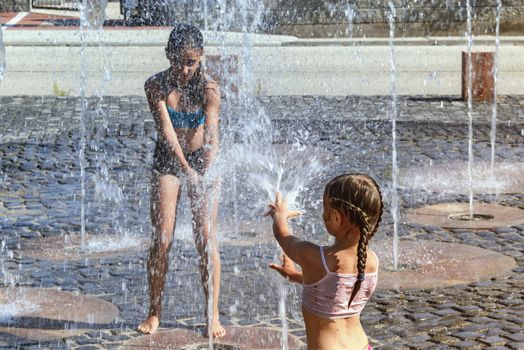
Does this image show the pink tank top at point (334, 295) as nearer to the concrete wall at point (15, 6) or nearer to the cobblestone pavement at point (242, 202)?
the cobblestone pavement at point (242, 202)

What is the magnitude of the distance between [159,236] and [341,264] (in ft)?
7.86

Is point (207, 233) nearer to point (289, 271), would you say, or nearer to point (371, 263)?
point (289, 271)

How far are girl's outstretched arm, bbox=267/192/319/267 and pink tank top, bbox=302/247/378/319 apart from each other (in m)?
0.05

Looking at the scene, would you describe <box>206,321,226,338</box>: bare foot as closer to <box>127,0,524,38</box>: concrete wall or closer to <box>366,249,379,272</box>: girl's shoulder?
<box>366,249,379,272</box>: girl's shoulder

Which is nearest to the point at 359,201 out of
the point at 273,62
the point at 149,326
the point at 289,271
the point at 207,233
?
the point at 289,271

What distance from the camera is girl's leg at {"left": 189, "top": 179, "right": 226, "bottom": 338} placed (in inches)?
245

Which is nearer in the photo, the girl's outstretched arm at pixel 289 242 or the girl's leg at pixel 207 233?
the girl's outstretched arm at pixel 289 242

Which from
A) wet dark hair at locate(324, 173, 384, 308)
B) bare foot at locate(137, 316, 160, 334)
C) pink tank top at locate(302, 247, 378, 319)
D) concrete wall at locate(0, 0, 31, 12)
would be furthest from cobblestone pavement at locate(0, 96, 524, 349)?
concrete wall at locate(0, 0, 31, 12)

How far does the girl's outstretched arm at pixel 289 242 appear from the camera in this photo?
4.07 metres

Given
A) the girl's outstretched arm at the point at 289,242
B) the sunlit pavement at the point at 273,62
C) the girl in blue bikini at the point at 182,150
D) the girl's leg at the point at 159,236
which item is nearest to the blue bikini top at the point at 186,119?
the girl in blue bikini at the point at 182,150

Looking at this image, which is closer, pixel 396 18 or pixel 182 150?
pixel 182 150

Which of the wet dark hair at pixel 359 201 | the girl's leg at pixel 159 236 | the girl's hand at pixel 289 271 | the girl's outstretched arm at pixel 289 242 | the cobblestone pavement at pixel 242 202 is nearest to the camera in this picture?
the wet dark hair at pixel 359 201

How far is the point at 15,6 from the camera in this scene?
30484mm

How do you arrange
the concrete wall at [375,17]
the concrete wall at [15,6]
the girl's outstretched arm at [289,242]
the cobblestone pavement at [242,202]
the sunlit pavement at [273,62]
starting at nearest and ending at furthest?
the girl's outstretched arm at [289,242] < the cobblestone pavement at [242,202] < the sunlit pavement at [273,62] < the concrete wall at [375,17] < the concrete wall at [15,6]
